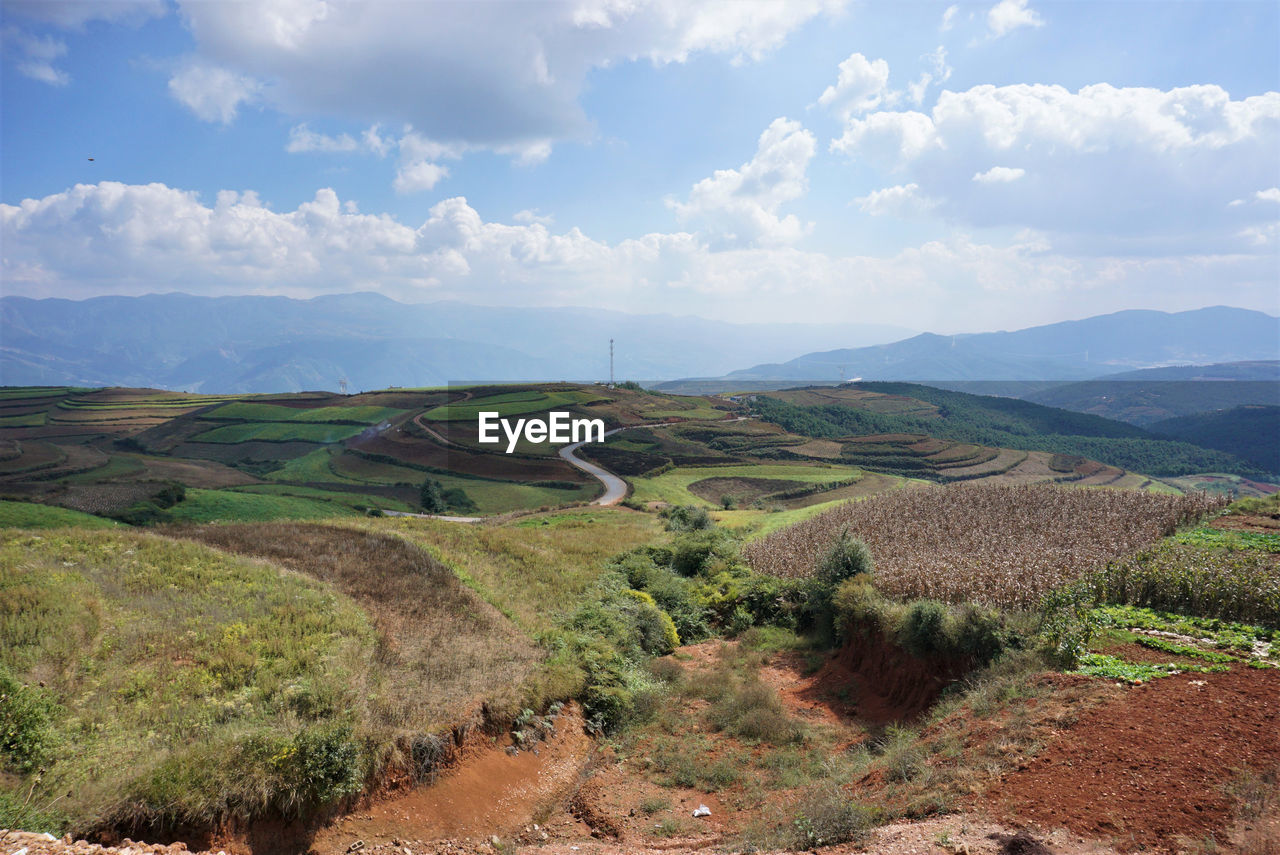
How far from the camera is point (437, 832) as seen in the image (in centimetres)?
849

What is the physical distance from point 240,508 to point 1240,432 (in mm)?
194919

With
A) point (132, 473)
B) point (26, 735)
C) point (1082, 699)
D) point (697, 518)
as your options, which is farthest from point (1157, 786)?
point (132, 473)

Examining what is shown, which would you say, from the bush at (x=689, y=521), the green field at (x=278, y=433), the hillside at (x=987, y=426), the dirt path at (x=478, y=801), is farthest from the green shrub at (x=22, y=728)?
the hillside at (x=987, y=426)

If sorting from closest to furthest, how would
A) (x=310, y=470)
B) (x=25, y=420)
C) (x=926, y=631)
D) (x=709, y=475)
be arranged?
(x=926, y=631) → (x=709, y=475) → (x=310, y=470) → (x=25, y=420)

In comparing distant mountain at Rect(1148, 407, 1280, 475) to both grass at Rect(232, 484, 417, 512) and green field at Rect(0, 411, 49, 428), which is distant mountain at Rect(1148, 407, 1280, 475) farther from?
green field at Rect(0, 411, 49, 428)

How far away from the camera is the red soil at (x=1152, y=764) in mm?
6461

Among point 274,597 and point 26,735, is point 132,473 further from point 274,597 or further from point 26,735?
point 26,735

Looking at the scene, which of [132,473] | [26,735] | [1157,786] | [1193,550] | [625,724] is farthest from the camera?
[132,473]

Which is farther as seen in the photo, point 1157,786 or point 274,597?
point 274,597

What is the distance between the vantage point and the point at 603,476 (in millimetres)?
71438

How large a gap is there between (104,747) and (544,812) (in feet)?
19.9

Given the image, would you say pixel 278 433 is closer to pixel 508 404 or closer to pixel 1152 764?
pixel 508 404

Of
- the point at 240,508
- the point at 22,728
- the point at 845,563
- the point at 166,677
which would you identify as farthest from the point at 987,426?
the point at 22,728

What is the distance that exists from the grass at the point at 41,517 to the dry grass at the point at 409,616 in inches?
741
